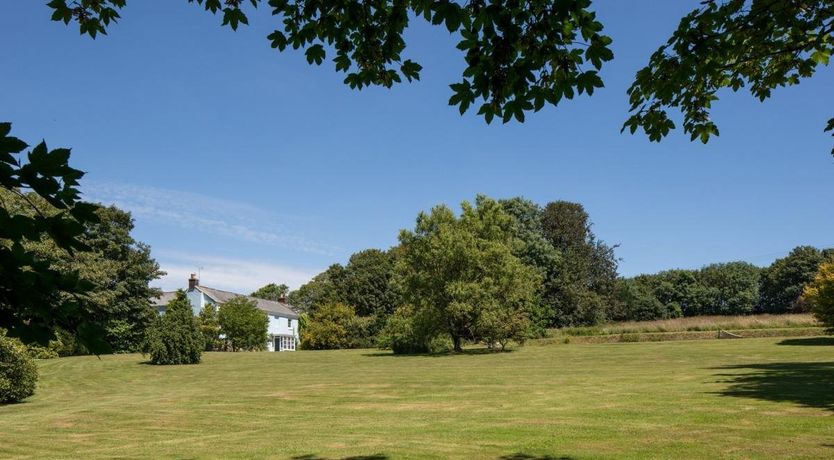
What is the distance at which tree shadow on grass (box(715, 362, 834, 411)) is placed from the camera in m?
12.3

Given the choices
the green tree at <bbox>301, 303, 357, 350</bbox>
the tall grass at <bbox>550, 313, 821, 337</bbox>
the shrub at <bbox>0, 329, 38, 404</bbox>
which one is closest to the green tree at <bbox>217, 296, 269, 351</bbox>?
the green tree at <bbox>301, 303, 357, 350</bbox>

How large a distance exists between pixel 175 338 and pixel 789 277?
9056 centimetres

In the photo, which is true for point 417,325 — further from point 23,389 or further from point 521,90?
Answer: point 521,90

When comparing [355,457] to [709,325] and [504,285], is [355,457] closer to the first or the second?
A: [504,285]

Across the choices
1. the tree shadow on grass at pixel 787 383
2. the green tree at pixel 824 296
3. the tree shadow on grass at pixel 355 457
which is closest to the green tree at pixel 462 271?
the green tree at pixel 824 296

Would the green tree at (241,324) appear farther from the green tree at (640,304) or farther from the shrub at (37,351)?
the green tree at (640,304)

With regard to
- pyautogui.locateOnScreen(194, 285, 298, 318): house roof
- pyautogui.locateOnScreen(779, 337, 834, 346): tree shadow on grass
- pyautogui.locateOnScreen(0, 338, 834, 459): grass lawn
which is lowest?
pyautogui.locateOnScreen(779, 337, 834, 346): tree shadow on grass

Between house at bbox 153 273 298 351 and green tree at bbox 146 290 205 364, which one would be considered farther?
house at bbox 153 273 298 351

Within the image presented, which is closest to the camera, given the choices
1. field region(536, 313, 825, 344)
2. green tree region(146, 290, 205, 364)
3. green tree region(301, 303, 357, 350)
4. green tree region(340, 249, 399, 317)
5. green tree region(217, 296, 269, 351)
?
green tree region(146, 290, 205, 364)

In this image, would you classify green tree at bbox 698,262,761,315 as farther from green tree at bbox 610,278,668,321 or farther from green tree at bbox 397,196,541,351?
green tree at bbox 397,196,541,351

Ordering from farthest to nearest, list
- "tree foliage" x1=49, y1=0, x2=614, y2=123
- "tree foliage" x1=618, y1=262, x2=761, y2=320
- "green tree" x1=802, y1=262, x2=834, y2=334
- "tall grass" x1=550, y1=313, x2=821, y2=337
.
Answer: "tree foliage" x1=618, y1=262, x2=761, y2=320 → "tall grass" x1=550, y1=313, x2=821, y2=337 → "green tree" x1=802, y1=262, x2=834, y2=334 → "tree foliage" x1=49, y1=0, x2=614, y2=123

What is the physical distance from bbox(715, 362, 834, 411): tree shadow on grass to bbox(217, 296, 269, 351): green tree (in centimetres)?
4461

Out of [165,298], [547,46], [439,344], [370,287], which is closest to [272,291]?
[165,298]

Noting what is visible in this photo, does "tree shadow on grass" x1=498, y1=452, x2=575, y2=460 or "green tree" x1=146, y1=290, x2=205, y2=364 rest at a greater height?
"green tree" x1=146, y1=290, x2=205, y2=364
